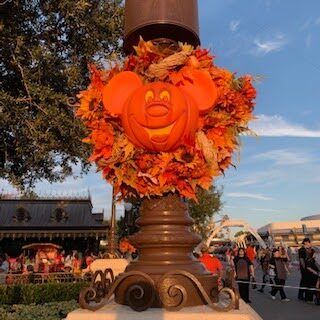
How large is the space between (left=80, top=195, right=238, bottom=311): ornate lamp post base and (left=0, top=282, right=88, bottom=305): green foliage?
7.14 metres

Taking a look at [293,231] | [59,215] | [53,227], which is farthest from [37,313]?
[293,231]

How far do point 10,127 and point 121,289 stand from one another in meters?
7.37

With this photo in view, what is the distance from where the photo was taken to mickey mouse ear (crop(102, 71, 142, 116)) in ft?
10.2

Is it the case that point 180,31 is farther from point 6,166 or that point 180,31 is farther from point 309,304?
point 309,304

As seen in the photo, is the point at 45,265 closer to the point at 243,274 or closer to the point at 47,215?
the point at 47,215

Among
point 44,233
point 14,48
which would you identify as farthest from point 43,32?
point 44,233

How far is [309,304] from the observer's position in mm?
12086

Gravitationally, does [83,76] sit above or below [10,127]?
above

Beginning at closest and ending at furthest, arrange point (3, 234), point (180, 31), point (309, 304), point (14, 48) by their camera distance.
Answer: point (180, 31) < point (14, 48) < point (309, 304) < point (3, 234)

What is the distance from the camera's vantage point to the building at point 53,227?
26672mm

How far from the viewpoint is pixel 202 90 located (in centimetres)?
305

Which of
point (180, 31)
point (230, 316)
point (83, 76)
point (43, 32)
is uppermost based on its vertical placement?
point (43, 32)

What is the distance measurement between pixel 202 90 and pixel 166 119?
35cm

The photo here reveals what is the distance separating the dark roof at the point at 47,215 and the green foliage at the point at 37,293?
1628 cm
